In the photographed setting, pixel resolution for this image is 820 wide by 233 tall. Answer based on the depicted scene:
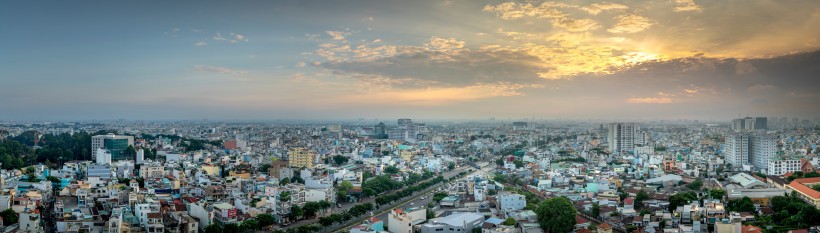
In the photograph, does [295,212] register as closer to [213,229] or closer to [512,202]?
[213,229]

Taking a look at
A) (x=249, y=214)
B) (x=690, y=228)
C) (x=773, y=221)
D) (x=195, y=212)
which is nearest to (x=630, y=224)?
(x=690, y=228)

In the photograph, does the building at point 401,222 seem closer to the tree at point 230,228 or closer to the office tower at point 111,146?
the tree at point 230,228

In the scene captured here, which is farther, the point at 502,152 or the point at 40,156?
→ the point at 502,152

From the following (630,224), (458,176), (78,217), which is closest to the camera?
(78,217)

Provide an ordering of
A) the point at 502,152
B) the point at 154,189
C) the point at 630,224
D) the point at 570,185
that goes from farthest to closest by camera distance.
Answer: the point at 502,152 → the point at 570,185 → the point at 154,189 → the point at 630,224

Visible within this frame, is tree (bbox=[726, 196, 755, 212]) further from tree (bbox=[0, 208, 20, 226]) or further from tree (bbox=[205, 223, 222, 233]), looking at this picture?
tree (bbox=[0, 208, 20, 226])

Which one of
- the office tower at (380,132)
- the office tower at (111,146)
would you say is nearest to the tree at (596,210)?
the office tower at (111,146)

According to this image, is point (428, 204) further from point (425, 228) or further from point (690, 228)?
point (690, 228)
